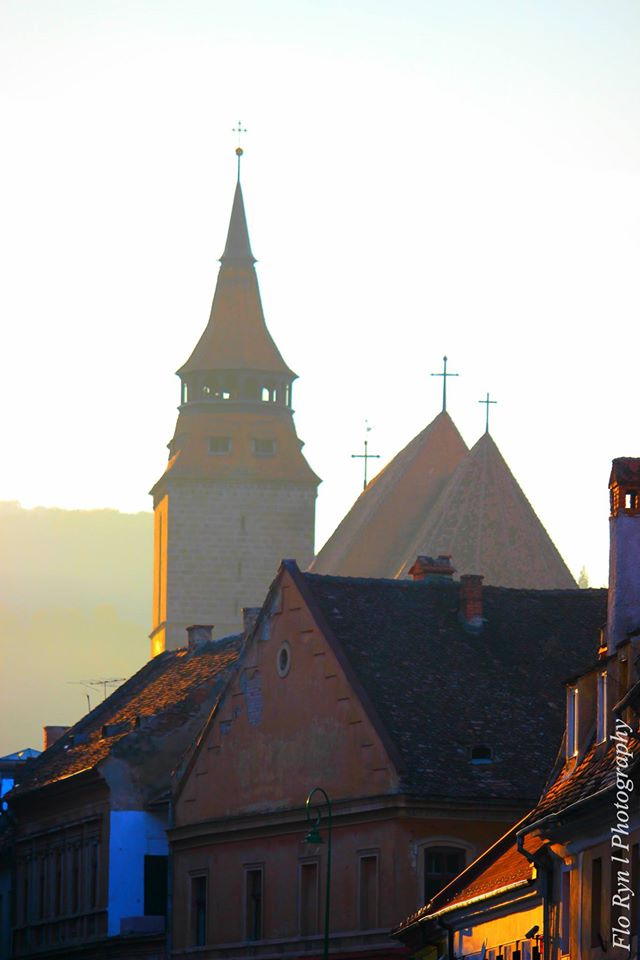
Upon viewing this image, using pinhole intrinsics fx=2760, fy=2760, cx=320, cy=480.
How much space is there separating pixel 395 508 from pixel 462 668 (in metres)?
39.0

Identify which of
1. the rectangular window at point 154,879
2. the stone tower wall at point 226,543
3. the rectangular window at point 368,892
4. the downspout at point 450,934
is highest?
the stone tower wall at point 226,543

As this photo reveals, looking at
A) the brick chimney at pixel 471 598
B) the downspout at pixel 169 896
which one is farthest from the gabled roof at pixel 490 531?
the brick chimney at pixel 471 598

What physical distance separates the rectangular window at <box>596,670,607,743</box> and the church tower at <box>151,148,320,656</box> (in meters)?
82.2

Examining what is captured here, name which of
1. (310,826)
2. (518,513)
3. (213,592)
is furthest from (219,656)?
(213,592)

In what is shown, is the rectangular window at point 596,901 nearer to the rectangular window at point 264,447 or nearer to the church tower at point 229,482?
the church tower at point 229,482

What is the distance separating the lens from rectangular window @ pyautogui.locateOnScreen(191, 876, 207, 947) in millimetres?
49781

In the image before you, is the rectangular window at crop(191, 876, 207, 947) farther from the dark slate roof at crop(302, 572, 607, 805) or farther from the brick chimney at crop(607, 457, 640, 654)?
the brick chimney at crop(607, 457, 640, 654)

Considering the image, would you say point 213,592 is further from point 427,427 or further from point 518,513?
point 518,513

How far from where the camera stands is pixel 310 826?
150 feet

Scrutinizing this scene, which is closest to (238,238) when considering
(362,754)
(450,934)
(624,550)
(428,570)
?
(428,570)

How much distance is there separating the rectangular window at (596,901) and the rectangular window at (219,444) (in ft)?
297

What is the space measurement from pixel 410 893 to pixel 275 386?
78.9 metres

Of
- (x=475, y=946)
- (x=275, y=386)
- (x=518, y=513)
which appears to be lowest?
(x=475, y=946)

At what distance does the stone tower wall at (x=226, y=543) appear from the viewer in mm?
114938
